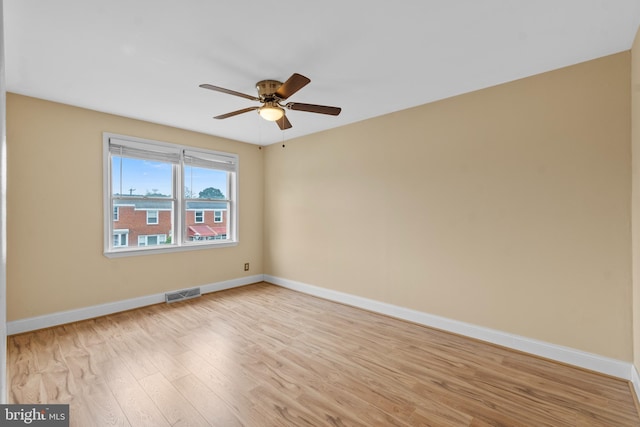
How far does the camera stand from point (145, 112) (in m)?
3.57

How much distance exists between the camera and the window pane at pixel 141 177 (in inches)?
148

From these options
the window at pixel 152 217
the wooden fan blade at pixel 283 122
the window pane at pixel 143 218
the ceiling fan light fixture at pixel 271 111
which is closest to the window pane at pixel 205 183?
the window pane at pixel 143 218

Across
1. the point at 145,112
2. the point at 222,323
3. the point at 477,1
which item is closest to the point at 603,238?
the point at 477,1

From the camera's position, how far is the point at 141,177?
3977 millimetres

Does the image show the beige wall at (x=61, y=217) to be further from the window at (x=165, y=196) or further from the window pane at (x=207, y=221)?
the window pane at (x=207, y=221)

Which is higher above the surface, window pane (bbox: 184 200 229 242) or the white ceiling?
the white ceiling

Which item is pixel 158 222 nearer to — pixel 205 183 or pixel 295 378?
pixel 205 183

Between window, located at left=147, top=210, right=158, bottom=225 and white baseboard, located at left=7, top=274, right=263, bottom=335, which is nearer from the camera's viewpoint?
white baseboard, located at left=7, top=274, right=263, bottom=335

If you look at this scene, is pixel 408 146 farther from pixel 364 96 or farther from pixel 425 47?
pixel 425 47

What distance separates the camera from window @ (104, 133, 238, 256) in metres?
3.73

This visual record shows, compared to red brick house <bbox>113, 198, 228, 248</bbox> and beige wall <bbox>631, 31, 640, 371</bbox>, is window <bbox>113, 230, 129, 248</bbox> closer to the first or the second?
red brick house <bbox>113, 198, 228, 248</bbox>

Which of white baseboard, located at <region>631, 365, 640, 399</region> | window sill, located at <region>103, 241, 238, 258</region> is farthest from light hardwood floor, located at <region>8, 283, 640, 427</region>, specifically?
window sill, located at <region>103, 241, 238, 258</region>

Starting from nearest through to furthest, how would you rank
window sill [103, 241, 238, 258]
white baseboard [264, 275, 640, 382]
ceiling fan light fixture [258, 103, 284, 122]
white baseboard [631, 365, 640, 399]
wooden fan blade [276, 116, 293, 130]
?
white baseboard [631, 365, 640, 399], white baseboard [264, 275, 640, 382], ceiling fan light fixture [258, 103, 284, 122], wooden fan blade [276, 116, 293, 130], window sill [103, 241, 238, 258]

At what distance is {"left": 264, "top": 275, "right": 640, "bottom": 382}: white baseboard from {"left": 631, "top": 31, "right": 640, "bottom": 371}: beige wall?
0.16 m
